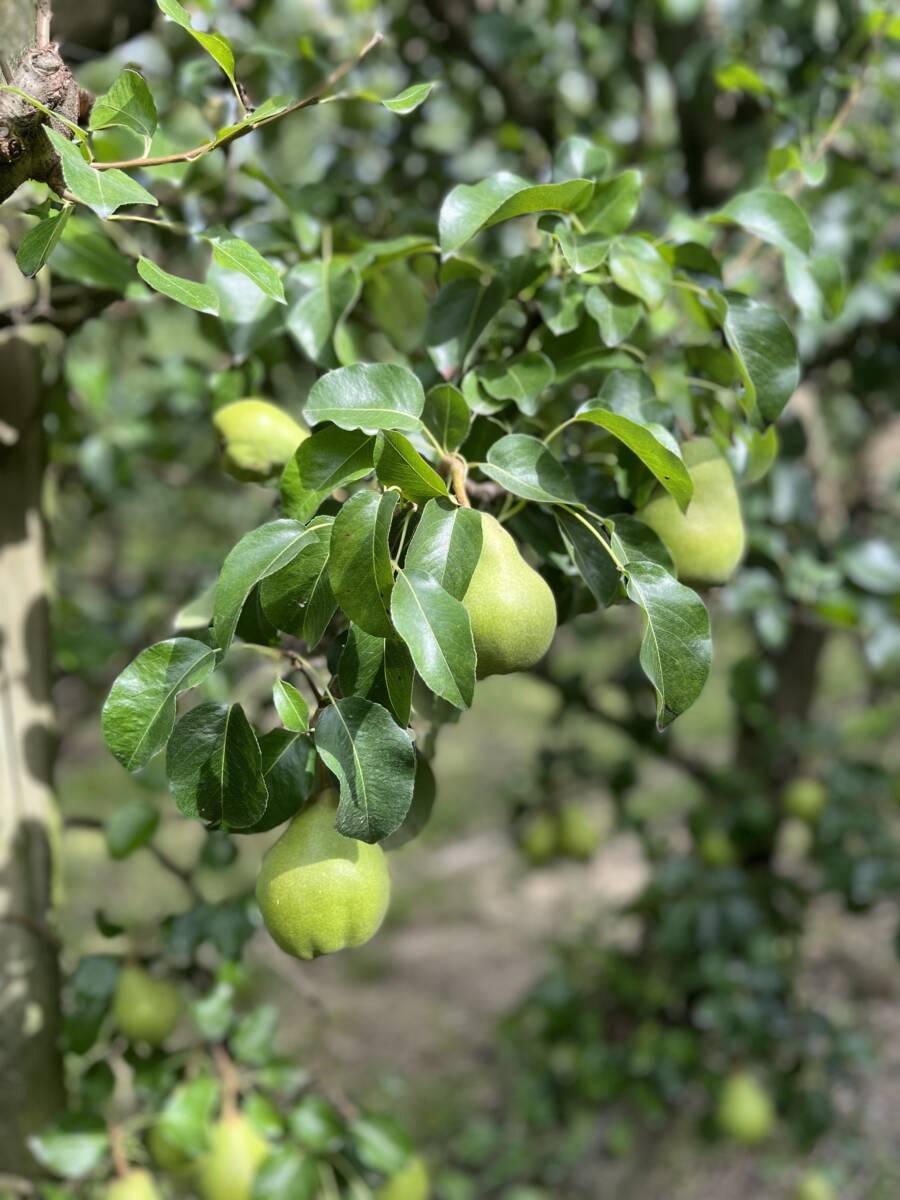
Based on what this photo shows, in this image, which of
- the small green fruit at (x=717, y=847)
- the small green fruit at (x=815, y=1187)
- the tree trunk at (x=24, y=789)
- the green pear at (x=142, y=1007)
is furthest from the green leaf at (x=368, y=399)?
the small green fruit at (x=815, y=1187)

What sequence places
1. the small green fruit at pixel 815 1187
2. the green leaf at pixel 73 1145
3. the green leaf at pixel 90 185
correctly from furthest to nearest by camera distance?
the small green fruit at pixel 815 1187, the green leaf at pixel 73 1145, the green leaf at pixel 90 185

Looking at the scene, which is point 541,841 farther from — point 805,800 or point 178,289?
point 178,289

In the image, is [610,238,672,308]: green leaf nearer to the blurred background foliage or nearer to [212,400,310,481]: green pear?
the blurred background foliage

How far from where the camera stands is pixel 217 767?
1.65 feet

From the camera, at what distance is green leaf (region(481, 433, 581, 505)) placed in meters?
0.54

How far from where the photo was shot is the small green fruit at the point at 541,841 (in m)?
1.85

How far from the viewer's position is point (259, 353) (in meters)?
0.87

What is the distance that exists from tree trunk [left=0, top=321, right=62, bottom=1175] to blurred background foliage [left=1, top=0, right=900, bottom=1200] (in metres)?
0.07

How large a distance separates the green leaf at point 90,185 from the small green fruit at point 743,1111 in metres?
1.63

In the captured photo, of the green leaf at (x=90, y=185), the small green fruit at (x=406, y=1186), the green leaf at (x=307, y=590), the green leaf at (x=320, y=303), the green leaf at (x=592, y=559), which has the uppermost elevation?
the green leaf at (x=90, y=185)

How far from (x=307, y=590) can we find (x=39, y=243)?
190 millimetres

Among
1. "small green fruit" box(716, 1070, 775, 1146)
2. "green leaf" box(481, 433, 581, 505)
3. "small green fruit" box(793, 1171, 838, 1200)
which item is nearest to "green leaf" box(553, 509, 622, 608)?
"green leaf" box(481, 433, 581, 505)

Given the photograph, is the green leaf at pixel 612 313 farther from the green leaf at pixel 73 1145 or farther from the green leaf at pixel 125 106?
the green leaf at pixel 73 1145

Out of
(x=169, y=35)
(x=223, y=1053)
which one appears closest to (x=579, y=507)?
(x=223, y=1053)
